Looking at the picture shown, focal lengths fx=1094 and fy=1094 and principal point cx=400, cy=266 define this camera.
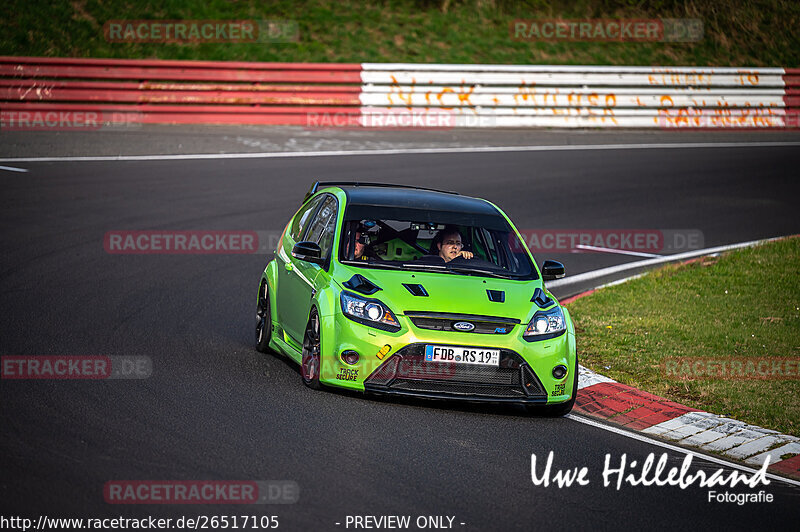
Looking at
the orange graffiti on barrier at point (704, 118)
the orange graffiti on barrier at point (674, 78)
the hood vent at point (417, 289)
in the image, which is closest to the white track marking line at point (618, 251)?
the hood vent at point (417, 289)

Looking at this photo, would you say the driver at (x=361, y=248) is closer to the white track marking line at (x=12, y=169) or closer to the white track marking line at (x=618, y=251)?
the white track marking line at (x=618, y=251)

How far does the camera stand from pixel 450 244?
934cm

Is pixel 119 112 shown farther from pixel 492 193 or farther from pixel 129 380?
pixel 129 380

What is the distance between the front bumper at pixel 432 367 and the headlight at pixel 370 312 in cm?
5

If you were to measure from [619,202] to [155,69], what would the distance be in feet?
34.6

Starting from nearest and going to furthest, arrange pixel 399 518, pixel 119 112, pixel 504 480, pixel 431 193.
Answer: pixel 399 518
pixel 504 480
pixel 431 193
pixel 119 112

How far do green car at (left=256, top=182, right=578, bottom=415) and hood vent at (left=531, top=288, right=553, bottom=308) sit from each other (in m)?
0.01

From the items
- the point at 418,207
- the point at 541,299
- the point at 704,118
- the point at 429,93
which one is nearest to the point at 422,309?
the point at 541,299

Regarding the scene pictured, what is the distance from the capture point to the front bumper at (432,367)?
7.88 meters

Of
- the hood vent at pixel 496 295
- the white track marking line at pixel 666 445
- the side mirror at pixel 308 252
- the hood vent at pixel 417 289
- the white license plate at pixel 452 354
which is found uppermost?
the side mirror at pixel 308 252

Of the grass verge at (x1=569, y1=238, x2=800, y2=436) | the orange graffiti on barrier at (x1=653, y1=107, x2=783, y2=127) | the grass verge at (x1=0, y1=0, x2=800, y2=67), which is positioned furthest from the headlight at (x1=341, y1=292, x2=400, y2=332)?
the grass verge at (x1=0, y1=0, x2=800, y2=67)

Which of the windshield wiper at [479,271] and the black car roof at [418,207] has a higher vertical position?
the black car roof at [418,207]

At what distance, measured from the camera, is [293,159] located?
2094 cm

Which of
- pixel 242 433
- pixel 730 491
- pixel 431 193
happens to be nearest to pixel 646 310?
pixel 431 193
